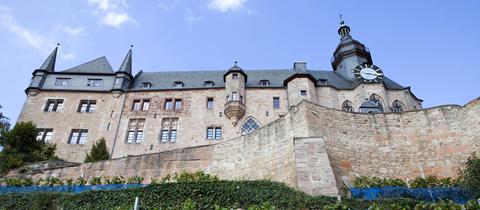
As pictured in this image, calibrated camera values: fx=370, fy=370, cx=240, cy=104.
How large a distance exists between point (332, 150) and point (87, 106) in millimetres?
19978

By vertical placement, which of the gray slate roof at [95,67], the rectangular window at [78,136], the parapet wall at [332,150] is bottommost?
the parapet wall at [332,150]

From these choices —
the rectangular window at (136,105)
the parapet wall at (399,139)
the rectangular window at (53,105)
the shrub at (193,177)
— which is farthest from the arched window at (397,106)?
the rectangular window at (53,105)

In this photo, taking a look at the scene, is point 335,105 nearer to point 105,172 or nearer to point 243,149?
point 243,149

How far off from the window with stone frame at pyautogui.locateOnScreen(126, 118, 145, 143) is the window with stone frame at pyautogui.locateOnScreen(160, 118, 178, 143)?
1.40 m

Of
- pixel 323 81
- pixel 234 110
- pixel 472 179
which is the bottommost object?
pixel 472 179

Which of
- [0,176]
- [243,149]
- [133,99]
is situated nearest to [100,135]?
[133,99]

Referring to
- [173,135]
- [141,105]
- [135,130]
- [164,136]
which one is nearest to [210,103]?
[173,135]

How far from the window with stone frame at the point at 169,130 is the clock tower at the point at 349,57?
14.7 m

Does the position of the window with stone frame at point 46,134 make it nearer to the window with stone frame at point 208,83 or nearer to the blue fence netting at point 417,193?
the window with stone frame at point 208,83

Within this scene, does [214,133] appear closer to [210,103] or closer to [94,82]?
[210,103]

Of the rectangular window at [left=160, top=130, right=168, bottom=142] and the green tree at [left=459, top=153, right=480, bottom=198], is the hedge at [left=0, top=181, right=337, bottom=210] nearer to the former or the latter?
the green tree at [left=459, top=153, right=480, bottom=198]

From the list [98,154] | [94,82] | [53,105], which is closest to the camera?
[98,154]

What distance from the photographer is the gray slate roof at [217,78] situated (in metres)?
28.5

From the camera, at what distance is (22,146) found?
17062mm
